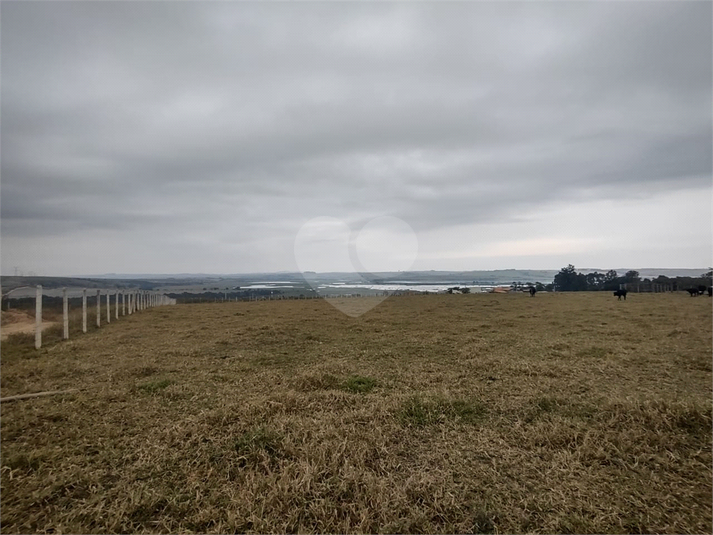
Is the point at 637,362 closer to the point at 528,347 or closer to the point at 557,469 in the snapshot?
the point at 528,347

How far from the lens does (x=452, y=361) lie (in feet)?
28.0

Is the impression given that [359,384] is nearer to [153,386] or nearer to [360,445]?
[360,445]

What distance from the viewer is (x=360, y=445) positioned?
4.16m

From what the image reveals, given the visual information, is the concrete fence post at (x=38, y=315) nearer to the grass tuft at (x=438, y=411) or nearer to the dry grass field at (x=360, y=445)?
the dry grass field at (x=360, y=445)

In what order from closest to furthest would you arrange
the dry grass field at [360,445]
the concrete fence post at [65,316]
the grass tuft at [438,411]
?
the dry grass field at [360,445], the grass tuft at [438,411], the concrete fence post at [65,316]

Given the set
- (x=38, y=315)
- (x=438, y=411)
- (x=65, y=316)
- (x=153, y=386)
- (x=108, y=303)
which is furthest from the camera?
(x=108, y=303)

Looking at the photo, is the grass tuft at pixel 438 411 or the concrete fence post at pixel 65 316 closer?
the grass tuft at pixel 438 411

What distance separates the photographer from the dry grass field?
305cm

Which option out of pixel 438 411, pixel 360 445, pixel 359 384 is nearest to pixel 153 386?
pixel 359 384

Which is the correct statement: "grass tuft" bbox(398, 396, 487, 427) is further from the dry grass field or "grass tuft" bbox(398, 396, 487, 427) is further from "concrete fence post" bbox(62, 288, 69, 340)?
"concrete fence post" bbox(62, 288, 69, 340)

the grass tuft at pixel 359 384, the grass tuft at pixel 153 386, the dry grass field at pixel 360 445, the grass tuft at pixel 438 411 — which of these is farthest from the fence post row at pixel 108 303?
the grass tuft at pixel 438 411

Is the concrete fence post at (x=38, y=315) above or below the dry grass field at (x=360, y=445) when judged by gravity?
above

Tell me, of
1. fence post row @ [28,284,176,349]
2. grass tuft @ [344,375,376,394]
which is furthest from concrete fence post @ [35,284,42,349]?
grass tuft @ [344,375,376,394]

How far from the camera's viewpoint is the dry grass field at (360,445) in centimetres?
305
